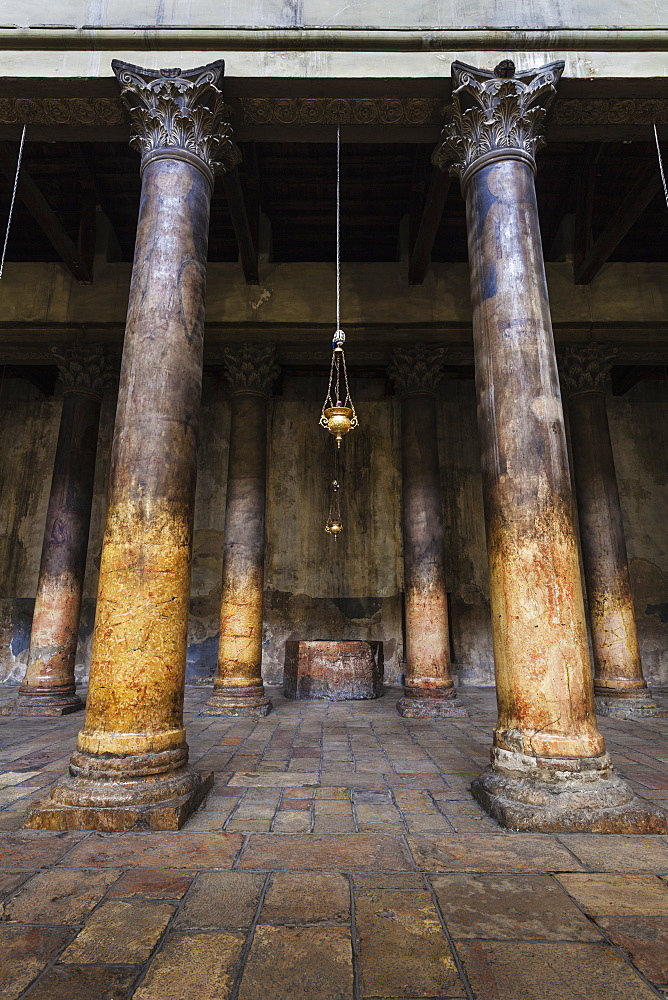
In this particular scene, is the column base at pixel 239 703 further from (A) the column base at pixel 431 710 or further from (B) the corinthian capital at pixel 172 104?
(B) the corinthian capital at pixel 172 104

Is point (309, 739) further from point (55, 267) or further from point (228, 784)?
point (55, 267)

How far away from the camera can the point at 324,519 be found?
1245 centimetres

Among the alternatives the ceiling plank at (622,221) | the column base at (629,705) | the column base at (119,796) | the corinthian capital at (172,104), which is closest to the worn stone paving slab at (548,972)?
the column base at (119,796)

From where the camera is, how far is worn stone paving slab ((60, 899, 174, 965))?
200 centimetres

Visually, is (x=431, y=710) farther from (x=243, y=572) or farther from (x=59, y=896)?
(x=59, y=896)

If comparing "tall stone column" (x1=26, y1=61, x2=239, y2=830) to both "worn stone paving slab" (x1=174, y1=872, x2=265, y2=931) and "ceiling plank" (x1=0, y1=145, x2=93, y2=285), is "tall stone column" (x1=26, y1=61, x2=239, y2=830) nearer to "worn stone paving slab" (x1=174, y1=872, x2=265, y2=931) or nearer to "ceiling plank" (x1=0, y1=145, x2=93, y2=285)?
"worn stone paving slab" (x1=174, y1=872, x2=265, y2=931)

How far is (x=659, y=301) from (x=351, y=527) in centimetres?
709

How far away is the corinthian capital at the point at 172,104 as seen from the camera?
4.74 m

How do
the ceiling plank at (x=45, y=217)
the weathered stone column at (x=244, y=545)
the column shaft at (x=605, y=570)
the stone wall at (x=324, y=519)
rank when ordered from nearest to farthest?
the ceiling plank at (x=45, y=217) → the weathered stone column at (x=244, y=545) → the column shaft at (x=605, y=570) → the stone wall at (x=324, y=519)

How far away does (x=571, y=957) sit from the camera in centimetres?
200

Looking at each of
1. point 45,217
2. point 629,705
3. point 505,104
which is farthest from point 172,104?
point 629,705

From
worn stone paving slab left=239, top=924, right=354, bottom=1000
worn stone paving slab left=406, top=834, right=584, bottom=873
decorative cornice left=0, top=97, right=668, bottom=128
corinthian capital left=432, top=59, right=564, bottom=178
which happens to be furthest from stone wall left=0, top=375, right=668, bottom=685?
worn stone paving slab left=239, top=924, right=354, bottom=1000

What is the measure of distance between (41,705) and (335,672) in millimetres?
4418

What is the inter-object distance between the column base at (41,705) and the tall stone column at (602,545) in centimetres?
781
